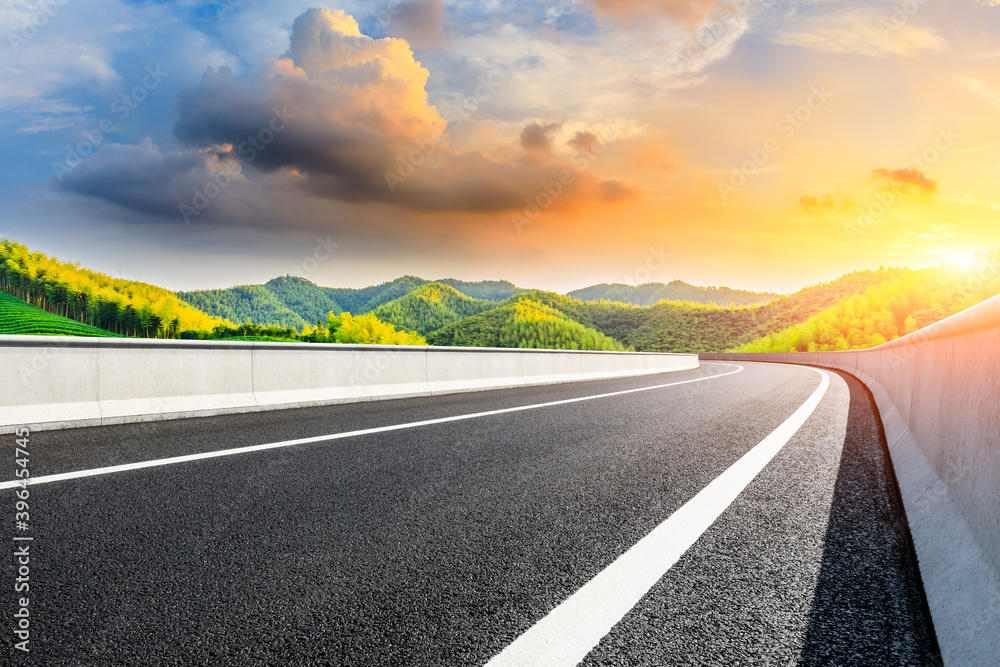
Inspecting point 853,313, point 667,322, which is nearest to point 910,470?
point 853,313

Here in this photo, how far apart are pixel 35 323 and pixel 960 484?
159 m

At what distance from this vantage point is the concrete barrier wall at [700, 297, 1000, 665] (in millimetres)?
2006

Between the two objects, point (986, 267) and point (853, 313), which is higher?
point (986, 267)

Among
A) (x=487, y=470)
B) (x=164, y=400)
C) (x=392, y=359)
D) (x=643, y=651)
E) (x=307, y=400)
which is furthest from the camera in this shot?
(x=392, y=359)

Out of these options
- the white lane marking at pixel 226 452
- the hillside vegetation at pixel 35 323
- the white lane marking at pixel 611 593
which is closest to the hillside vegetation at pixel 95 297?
the hillside vegetation at pixel 35 323

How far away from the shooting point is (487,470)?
4.80 m

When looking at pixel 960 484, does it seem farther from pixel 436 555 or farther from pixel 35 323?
pixel 35 323

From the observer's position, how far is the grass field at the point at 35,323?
11425 cm

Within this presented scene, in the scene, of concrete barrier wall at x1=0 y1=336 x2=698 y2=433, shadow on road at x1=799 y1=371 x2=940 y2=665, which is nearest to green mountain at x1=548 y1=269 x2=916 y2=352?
concrete barrier wall at x1=0 y1=336 x2=698 y2=433

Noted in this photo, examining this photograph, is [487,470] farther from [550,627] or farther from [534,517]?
[550,627]

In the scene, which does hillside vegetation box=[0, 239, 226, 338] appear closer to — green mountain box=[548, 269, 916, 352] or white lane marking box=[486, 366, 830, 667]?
white lane marking box=[486, 366, 830, 667]

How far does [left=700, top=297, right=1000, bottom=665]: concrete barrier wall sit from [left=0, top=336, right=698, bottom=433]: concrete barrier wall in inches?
313

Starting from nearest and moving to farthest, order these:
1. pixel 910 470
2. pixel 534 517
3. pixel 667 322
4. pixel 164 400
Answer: pixel 534 517, pixel 910 470, pixel 164 400, pixel 667 322

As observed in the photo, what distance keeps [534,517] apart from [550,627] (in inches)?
56.7
